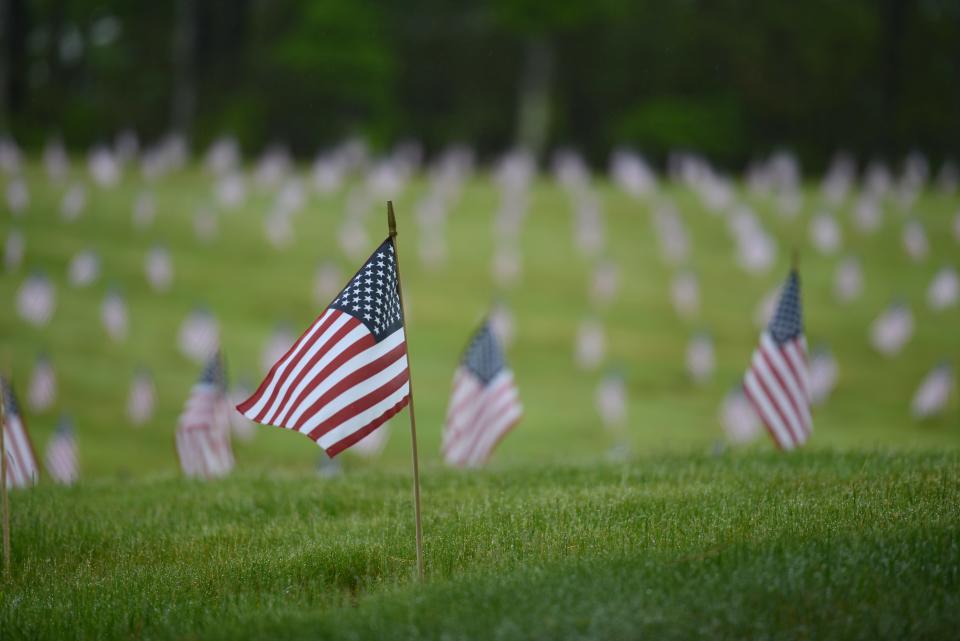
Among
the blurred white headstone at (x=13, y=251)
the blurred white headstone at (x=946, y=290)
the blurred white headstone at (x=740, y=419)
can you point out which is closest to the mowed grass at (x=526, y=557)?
the blurred white headstone at (x=740, y=419)

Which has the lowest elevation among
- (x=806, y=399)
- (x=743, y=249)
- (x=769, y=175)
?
(x=806, y=399)

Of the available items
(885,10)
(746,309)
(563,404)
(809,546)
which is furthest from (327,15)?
(809,546)

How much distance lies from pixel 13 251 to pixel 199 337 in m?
9.63

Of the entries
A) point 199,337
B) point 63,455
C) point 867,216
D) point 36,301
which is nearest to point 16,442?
point 63,455

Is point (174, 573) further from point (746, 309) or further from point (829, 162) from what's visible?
point (829, 162)

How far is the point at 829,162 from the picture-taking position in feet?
217

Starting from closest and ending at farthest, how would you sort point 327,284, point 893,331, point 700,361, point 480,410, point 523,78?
1. point 480,410
2. point 700,361
3. point 893,331
4. point 327,284
5. point 523,78

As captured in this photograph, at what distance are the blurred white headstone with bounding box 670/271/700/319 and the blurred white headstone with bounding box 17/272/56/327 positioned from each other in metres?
18.6

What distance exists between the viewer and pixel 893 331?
3206 centimetres

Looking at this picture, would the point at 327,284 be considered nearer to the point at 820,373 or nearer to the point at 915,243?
the point at 820,373

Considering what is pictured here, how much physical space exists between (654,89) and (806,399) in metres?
58.8

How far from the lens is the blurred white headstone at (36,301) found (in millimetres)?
30344

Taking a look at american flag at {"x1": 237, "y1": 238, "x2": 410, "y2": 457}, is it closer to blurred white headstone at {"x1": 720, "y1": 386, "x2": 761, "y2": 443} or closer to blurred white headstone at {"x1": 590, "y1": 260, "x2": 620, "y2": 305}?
blurred white headstone at {"x1": 720, "y1": 386, "x2": 761, "y2": 443}

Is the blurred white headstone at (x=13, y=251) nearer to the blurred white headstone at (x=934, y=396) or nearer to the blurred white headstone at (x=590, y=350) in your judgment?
the blurred white headstone at (x=590, y=350)
